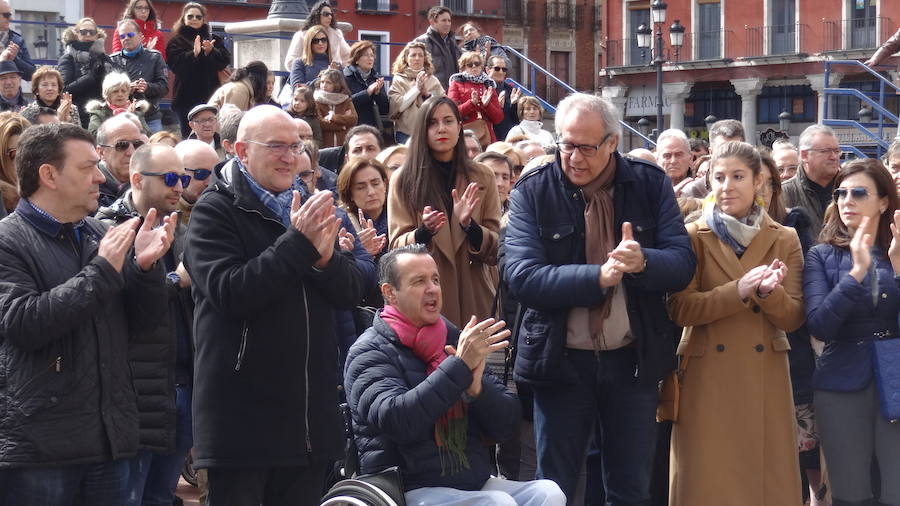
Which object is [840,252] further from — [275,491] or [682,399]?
[275,491]

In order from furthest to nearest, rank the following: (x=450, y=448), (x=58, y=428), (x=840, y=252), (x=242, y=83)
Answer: (x=242, y=83) < (x=840, y=252) < (x=450, y=448) < (x=58, y=428)

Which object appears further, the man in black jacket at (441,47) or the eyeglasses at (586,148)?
the man in black jacket at (441,47)

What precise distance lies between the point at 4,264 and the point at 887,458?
400 centimetres

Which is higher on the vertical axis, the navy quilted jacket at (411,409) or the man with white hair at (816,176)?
the man with white hair at (816,176)

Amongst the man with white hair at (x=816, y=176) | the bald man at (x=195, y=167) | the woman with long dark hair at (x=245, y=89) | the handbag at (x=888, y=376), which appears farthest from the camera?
the woman with long dark hair at (x=245, y=89)

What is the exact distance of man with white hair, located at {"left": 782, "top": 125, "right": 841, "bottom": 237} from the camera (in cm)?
798

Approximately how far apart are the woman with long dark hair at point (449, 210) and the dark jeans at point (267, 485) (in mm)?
1866

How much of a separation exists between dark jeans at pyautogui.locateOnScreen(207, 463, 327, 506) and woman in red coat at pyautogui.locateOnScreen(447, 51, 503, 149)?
7.58 m

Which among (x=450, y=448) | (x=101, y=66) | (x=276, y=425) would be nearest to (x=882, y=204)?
(x=450, y=448)

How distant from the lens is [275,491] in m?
5.04

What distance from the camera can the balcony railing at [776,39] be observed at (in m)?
48.8

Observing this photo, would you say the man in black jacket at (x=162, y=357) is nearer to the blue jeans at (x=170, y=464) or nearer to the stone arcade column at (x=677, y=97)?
the blue jeans at (x=170, y=464)

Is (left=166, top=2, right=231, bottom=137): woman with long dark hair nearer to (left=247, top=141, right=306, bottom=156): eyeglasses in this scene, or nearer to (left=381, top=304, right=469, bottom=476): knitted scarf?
(left=381, top=304, right=469, bottom=476): knitted scarf

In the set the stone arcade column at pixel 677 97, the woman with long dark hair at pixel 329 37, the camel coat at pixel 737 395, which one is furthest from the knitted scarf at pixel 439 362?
the stone arcade column at pixel 677 97
